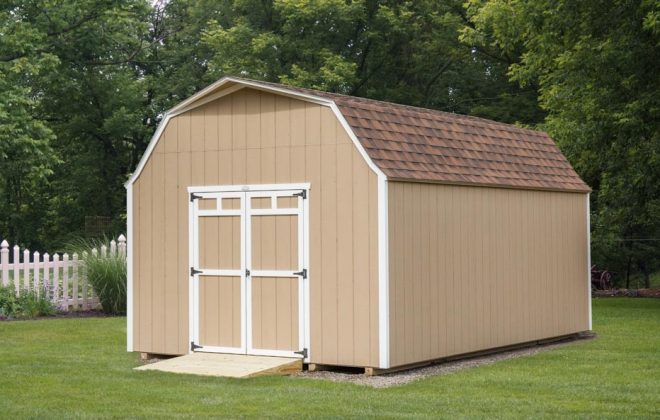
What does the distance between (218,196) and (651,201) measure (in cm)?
1445

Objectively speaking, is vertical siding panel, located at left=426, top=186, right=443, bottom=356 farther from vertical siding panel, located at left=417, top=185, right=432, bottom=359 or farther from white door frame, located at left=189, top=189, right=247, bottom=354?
white door frame, located at left=189, top=189, right=247, bottom=354

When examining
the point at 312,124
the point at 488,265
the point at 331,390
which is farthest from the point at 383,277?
the point at 488,265

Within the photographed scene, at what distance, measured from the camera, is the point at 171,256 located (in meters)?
12.4

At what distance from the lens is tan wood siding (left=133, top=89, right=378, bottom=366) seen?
36.4 feet

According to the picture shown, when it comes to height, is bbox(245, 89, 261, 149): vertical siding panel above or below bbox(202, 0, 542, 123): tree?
below

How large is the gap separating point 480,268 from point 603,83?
31.4ft

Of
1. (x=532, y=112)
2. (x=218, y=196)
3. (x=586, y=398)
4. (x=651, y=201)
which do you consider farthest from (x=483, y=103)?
(x=586, y=398)

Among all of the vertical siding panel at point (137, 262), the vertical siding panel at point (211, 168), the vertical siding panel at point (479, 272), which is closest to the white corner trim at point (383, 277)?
the vertical siding panel at point (479, 272)

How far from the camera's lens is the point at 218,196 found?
1206 centimetres

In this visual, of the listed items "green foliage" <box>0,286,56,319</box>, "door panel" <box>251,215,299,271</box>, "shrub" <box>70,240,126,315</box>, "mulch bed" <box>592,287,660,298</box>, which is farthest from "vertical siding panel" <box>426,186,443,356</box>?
"mulch bed" <box>592,287,660,298</box>

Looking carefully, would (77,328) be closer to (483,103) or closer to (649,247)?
(649,247)

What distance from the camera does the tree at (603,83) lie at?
64.6 feet

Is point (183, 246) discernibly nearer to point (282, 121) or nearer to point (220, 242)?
point (220, 242)

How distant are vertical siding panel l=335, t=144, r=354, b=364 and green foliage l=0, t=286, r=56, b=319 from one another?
27.5ft
